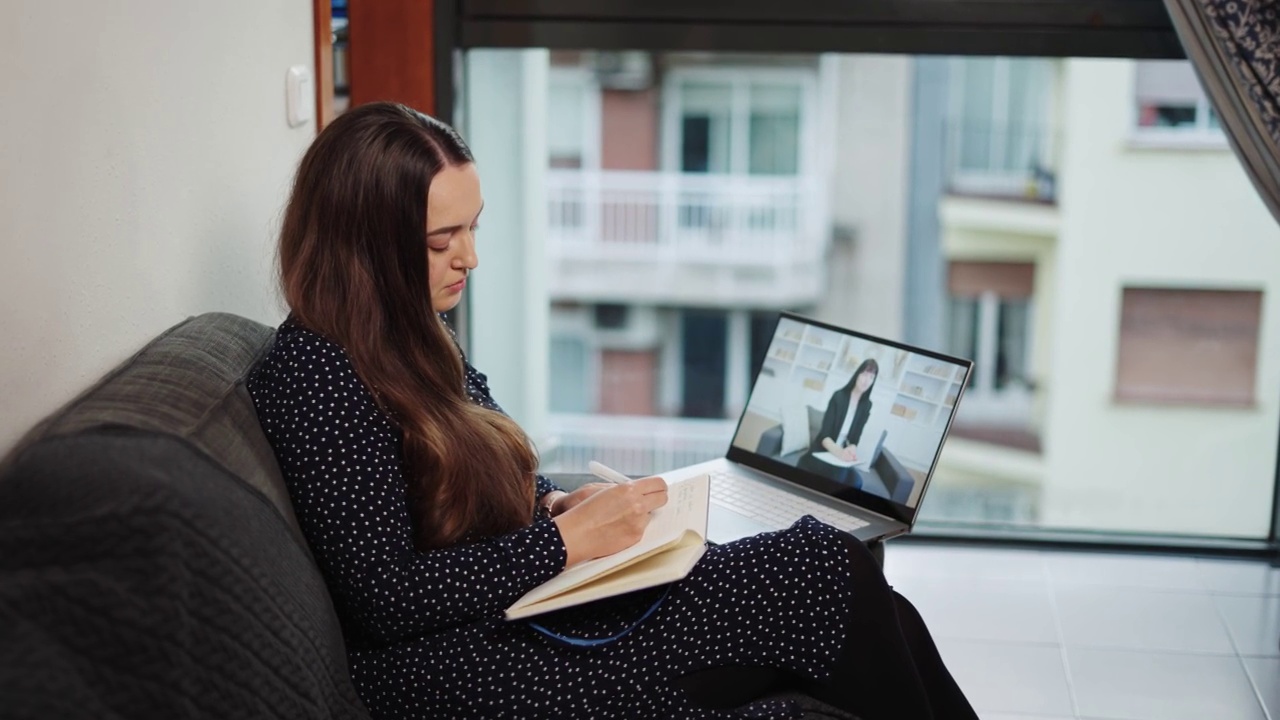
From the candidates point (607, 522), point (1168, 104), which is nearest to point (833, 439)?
point (607, 522)

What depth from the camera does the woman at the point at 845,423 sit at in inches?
73.6

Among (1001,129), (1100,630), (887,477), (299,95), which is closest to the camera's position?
(887,477)

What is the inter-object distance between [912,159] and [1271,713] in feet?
8.38

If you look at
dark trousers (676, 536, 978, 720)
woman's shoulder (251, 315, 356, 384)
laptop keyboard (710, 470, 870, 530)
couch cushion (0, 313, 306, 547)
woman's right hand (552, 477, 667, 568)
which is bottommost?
dark trousers (676, 536, 978, 720)

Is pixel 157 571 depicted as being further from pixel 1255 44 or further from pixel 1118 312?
pixel 1118 312

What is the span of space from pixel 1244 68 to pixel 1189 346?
163 cm

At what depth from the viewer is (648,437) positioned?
4.75 metres

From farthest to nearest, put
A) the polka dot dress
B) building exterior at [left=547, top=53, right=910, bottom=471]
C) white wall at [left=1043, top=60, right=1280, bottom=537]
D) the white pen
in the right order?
1. building exterior at [left=547, top=53, right=910, bottom=471]
2. white wall at [left=1043, top=60, right=1280, bottom=537]
3. the white pen
4. the polka dot dress

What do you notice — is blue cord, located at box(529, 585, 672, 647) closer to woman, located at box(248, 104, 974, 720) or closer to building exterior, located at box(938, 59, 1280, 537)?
woman, located at box(248, 104, 974, 720)

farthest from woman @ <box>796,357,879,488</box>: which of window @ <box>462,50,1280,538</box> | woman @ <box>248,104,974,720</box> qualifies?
window @ <box>462,50,1280,538</box>

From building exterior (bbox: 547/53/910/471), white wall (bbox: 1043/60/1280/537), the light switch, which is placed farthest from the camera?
building exterior (bbox: 547/53/910/471)

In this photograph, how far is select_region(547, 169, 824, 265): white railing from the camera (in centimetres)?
465

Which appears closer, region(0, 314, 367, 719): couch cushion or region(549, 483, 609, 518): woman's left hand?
region(0, 314, 367, 719): couch cushion

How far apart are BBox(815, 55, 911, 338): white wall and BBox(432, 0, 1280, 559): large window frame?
5.36 ft
